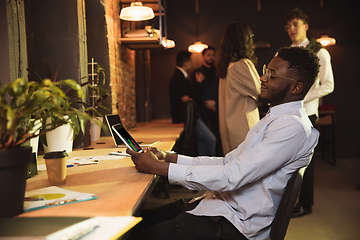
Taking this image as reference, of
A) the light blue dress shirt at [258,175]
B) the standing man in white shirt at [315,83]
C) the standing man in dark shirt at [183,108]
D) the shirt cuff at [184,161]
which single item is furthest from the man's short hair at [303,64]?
the standing man in dark shirt at [183,108]

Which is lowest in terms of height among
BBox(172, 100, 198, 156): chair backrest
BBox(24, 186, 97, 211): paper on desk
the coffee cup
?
BBox(172, 100, 198, 156): chair backrest

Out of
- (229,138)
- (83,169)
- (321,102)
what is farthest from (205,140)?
(321,102)

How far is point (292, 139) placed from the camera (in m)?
1.23

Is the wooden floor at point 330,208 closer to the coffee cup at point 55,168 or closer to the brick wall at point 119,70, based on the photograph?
the brick wall at point 119,70

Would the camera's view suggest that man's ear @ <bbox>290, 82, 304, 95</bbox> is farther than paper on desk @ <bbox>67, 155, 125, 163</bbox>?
No

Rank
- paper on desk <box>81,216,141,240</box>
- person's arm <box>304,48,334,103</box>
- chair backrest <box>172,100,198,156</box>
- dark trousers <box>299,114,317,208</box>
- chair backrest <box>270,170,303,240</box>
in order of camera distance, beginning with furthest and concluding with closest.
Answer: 1. chair backrest <box>172,100,198,156</box>
2. dark trousers <box>299,114,317,208</box>
3. person's arm <box>304,48,334,103</box>
4. chair backrest <box>270,170,303,240</box>
5. paper on desk <box>81,216,141,240</box>

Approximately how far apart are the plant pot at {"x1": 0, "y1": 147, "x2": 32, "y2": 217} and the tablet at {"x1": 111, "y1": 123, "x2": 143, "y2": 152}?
82 cm

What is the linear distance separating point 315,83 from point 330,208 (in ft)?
4.48

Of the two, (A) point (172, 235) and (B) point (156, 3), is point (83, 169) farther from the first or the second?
(B) point (156, 3)

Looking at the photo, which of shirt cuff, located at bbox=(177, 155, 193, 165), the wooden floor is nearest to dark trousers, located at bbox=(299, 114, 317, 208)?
the wooden floor

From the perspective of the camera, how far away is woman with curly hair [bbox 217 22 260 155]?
2652 mm

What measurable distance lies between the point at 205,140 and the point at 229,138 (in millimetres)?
1290

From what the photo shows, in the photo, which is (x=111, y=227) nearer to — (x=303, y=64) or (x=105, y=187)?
(x=105, y=187)

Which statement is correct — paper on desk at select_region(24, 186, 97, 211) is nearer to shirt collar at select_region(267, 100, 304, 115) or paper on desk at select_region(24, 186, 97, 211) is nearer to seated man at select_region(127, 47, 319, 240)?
seated man at select_region(127, 47, 319, 240)
